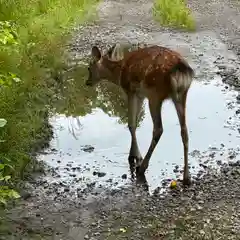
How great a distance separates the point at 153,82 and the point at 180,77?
382 mm

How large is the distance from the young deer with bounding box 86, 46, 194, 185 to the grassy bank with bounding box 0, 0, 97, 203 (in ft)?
4.73

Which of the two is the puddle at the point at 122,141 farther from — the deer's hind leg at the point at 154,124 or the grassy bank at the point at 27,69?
the grassy bank at the point at 27,69

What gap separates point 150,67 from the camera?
7.75 metres

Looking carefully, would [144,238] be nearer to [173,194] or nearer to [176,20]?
[173,194]

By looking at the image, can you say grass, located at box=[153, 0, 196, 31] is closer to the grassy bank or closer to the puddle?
the grassy bank

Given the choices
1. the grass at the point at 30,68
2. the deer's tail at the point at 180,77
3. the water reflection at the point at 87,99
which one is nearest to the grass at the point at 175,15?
the grass at the point at 30,68

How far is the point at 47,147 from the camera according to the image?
29.6 ft

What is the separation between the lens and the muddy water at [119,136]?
8.31m

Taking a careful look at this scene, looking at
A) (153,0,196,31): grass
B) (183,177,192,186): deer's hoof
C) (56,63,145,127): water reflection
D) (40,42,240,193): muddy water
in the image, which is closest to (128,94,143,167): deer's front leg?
(40,42,240,193): muddy water

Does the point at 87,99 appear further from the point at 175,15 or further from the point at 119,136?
the point at 175,15

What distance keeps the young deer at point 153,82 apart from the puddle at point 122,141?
1.14ft

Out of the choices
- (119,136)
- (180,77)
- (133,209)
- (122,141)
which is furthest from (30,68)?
(133,209)

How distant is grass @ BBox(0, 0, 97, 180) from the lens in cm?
842

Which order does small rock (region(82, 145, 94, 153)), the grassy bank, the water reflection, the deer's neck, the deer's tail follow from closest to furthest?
the deer's tail → the grassy bank → the deer's neck → small rock (region(82, 145, 94, 153)) → the water reflection
